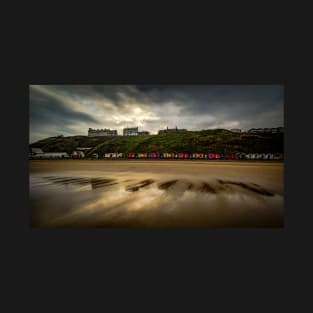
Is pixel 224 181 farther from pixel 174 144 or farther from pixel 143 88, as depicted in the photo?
pixel 174 144

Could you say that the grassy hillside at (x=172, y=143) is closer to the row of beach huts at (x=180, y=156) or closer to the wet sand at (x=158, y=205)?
the row of beach huts at (x=180, y=156)

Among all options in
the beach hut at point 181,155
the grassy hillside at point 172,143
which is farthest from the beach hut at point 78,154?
the beach hut at point 181,155

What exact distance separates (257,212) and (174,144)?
7.23 m

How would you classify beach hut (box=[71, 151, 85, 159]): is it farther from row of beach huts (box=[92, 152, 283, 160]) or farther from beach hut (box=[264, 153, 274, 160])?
beach hut (box=[264, 153, 274, 160])

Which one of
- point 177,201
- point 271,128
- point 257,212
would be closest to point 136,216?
point 177,201

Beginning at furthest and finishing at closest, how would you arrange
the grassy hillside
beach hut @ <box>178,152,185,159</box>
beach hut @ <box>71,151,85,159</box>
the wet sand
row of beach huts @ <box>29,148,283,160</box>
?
beach hut @ <box>178,152,185,159</box> → beach hut @ <box>71,151,85,159</box> → row of beach huts @ <box>29,148,283,160</box> → the grassy hillside → the wet sand

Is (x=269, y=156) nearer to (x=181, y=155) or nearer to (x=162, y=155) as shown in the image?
(x=181, y=155)

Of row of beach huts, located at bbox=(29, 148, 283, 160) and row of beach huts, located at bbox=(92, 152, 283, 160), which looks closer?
row of beach huts, located at bbox=(29, 148, 283, 160)

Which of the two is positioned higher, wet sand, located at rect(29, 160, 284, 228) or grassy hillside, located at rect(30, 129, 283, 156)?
grassy hillside, located at rect(30, 129, 283, 156)

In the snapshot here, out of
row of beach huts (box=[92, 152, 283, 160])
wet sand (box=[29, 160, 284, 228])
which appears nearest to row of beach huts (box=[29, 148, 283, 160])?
row of beach huts (box=[92, 152, 283, 160])

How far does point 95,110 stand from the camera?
501 cm

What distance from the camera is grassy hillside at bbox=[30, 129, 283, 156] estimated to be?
6773mm

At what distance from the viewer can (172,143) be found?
9.62 meters

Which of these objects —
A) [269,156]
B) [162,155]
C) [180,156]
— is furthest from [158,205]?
[162,155]
